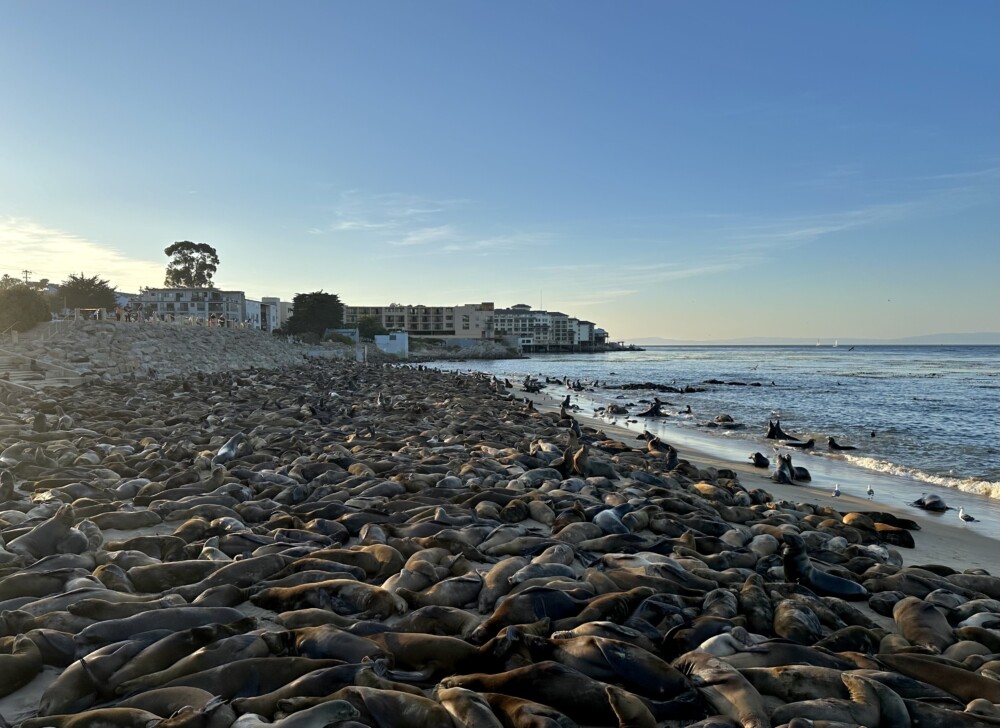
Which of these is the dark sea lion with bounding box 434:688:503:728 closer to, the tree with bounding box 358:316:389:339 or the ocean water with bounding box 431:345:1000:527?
the ocean water with bounding box 431:345:1000:527

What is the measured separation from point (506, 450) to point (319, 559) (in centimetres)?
763

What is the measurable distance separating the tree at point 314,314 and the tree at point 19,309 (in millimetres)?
59753

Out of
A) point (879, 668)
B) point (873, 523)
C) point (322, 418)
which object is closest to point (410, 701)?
point (879, 668)

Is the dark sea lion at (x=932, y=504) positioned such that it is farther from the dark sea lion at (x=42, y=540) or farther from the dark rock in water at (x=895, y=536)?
the dark sea lion at (x=42, y=540)

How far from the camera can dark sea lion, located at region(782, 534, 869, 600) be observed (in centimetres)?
632

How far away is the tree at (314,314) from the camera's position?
97.8m

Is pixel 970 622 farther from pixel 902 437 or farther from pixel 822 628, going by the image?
pixel 902 437

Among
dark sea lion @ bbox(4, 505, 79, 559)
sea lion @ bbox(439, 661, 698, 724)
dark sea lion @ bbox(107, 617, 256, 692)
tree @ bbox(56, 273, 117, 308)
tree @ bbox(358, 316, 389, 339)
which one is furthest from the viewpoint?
tree @ bbox(358, 316, 389, 339)

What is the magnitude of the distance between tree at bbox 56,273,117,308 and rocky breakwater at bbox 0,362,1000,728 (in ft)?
192

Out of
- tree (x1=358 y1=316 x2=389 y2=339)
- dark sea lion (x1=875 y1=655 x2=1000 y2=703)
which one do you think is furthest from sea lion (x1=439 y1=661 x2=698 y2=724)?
tree (x1=358 y1=316 x2=389 y2=339)

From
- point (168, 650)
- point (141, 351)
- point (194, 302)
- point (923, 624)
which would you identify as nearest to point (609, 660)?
point (168, 650)

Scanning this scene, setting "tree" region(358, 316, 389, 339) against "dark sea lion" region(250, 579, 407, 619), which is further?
"tree" region(358, 316, 389, 339)

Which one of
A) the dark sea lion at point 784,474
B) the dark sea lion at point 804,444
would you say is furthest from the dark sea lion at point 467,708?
the dark sea lion at point 804,444

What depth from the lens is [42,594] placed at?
5.09 m
